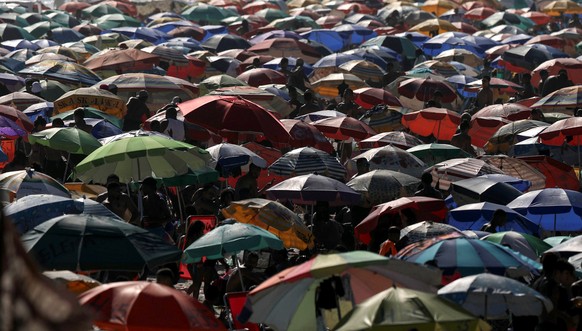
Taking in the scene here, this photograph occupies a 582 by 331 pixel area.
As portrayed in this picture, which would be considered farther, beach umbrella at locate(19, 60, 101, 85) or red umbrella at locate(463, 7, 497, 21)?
red umbrella at locate(463, 7, 497, 21)

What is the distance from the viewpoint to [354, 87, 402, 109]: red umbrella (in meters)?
22.3

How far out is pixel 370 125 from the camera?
19.9 metres

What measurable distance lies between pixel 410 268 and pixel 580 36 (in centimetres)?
2861

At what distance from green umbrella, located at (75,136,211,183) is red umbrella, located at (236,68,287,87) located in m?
11.6

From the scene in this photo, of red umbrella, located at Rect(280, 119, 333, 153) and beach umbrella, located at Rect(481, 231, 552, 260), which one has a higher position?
beach umbrella, located at Rect(481, 231, 552, 260)

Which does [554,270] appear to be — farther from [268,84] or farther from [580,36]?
[580,36]

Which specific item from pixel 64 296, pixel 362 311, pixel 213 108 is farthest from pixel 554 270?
pixel 213 108

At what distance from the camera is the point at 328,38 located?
114ft

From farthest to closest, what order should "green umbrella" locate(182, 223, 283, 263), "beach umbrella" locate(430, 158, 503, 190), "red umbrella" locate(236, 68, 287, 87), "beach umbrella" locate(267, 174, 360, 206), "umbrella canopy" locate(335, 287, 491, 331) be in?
1. "red umbrella" locate(236, 68, 287, 87)
2. "beach umbrella" locate(430, 158, 503, 190)
3. "beach umbrella" locate(267, 174, 360, 206)
4. "green umbrella" locate(182, 223, 283, 263)
5. "umbrella canopy" locate(335, 287, 491, 331)

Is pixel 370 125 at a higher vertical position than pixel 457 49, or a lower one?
higher

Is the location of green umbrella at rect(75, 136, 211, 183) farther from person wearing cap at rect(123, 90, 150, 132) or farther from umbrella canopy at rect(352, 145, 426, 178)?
person wearing cap at rect(123, 90, 150, 132)

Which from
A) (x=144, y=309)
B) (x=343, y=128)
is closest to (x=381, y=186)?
(x=343, y=128)

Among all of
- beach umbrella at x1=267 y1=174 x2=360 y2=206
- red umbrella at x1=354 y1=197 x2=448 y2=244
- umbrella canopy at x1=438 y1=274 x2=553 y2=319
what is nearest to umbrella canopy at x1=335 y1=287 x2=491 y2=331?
umbrella canopy at x1=438 y1=274 x2=553 y2=319

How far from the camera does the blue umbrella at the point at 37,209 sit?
928 centimetres
